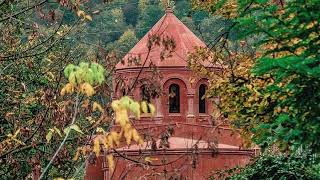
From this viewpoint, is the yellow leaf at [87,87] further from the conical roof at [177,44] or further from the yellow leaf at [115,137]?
the conical roof at [177,44]

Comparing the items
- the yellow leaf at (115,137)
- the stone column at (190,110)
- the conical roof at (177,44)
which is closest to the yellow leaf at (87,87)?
the yellow leaf at (115,137)

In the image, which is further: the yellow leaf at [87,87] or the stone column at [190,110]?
the stone column at [190,110]

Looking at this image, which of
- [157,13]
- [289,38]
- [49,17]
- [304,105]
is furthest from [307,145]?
[157,13]

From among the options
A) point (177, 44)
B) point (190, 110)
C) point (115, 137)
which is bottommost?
point (115, 137)

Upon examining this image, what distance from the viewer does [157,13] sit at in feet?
269

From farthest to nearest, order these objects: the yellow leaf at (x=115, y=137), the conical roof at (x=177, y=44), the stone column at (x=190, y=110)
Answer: the stone column at (x=190, y=110)
the conical roof at (x=177, y=44)
the yellow leaf at (x=115, y=137)

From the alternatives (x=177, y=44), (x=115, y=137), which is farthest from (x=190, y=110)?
(x=115, y=137)

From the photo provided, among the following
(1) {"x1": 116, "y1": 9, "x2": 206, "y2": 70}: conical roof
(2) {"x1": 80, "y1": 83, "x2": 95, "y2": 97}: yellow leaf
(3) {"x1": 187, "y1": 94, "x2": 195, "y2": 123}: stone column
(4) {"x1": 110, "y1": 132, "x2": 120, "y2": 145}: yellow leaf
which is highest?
(1) {"x1": 116, "y1": 9, "x2": 206, "y2": 70}: conical roof

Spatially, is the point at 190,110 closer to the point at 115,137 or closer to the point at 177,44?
the point at 177,44

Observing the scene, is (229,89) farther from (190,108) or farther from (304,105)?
(190,108)

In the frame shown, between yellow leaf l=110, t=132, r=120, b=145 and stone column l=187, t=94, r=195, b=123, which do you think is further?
stone column l=187, t=94, r=195, b=123

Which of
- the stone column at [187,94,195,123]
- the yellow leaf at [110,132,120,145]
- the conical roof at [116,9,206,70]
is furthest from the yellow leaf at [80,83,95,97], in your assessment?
the stone column at [187,94,195,123]

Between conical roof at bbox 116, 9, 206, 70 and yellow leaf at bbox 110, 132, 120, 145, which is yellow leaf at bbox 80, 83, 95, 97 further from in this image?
conical roof at bbox 116, 9, 206, 70

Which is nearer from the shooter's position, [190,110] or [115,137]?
[115,137]
